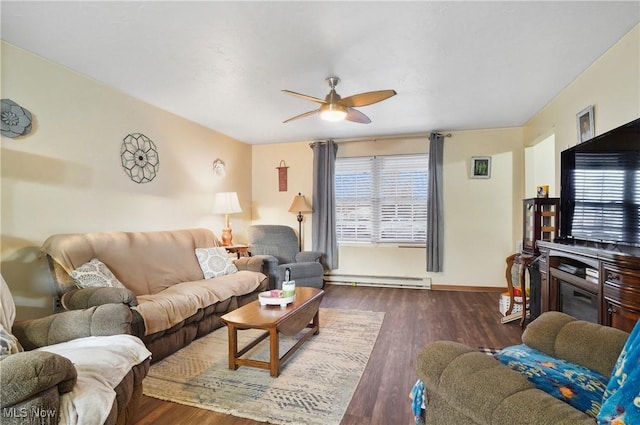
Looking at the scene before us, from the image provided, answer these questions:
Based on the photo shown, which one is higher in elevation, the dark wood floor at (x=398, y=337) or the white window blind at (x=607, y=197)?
the white window blind at (x=607, y=197)

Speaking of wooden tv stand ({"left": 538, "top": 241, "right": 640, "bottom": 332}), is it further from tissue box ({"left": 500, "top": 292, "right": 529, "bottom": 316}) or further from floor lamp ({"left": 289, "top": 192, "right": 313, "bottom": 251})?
floor lamp ({"left": 289, "top": 192, "right": 313, "bottom": 251})

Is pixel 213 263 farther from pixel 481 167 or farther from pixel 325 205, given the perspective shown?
pixel 481 167

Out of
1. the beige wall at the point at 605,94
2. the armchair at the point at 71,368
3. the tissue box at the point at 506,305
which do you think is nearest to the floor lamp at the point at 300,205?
the tissue box at the point at 506,305

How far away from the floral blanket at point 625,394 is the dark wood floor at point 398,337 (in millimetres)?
1205

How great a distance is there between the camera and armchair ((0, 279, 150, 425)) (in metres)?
1.07

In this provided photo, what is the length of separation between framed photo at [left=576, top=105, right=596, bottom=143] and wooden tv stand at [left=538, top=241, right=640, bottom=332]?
1040mm

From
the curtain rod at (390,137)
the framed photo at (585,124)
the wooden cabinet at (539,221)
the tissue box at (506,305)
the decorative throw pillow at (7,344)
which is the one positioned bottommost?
the tissue box at (506,305)

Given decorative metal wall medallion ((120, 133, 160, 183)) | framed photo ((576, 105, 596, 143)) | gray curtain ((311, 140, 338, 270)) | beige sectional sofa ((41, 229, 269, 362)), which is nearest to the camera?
beige sectional sofa ((41, 229, 269, 362))

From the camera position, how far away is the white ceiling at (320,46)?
1931mm

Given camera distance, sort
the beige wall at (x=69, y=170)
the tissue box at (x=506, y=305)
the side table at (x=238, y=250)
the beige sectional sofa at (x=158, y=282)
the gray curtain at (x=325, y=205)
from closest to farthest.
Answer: the beige sectional sofa at (x=158, y=282) < the beige wall at (x=69, y=170) < the tissue box at (x=506, y=305) < the side table at (x=238, y=250) < the gray curtain at (x=325, y=205)

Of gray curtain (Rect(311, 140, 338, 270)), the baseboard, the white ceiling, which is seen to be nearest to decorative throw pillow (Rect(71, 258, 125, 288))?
the white ceiling

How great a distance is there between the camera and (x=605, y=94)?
2500 millimetres

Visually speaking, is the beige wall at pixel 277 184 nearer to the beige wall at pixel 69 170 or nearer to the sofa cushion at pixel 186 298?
the beige wall at pixel 69 170

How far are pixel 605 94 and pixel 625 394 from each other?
271cm
